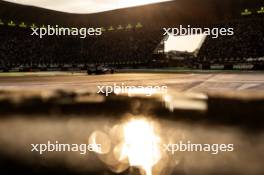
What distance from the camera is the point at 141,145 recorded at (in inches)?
313

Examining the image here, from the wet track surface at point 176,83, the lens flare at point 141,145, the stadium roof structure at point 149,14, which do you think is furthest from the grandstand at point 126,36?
the lens flare at point 141,145

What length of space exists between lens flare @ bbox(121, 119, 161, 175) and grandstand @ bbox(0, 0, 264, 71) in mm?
44905

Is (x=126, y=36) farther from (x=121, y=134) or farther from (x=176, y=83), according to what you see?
(x=121, y=134)

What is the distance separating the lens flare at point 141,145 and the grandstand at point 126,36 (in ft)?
147

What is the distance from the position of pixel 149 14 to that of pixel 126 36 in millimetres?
6357

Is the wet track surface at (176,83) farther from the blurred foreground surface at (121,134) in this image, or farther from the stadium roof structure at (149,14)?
the stadium roof structure at (149,14)

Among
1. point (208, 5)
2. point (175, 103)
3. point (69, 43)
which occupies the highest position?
point (208, 5)

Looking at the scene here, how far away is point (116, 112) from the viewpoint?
12.9 metres

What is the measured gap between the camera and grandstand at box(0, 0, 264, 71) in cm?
5872

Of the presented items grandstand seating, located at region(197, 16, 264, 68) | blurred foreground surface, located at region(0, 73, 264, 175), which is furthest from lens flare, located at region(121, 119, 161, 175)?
grandstand seating, located at region(197, 16, 264, 68)

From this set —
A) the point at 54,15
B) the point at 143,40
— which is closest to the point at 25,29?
the point at 54,15

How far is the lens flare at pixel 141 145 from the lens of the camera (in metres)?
6.61

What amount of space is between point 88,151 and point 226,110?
22.4 ft

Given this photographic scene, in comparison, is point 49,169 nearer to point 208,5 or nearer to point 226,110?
point 226,110
